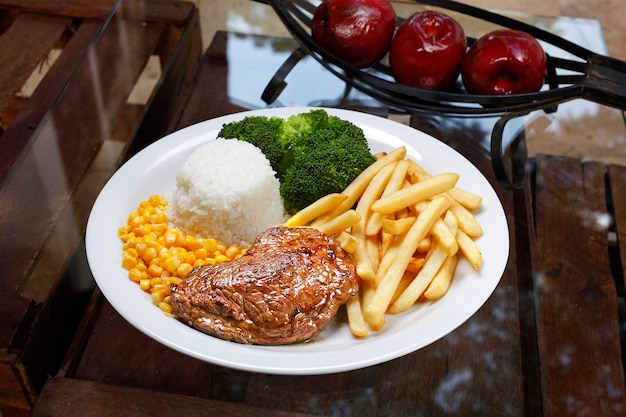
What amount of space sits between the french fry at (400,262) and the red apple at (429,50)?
0.56 metres

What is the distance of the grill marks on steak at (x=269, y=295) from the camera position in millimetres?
1313

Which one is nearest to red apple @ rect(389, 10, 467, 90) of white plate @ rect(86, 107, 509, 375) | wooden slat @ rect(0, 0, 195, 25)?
white plate @ rect(86, 107, 509, 375)

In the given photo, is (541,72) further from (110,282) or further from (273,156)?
(110,282)

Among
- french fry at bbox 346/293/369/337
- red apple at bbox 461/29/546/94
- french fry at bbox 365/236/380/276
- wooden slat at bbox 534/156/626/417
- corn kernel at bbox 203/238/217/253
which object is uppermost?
red apple at bbox 461/29/546/94

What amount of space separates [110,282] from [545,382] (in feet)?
3.21

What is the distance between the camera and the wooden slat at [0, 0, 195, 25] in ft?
7.79

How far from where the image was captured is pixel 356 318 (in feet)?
4.55

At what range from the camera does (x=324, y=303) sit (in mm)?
1342

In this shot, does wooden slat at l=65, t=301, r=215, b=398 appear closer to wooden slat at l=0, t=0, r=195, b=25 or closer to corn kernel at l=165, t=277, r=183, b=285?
corn kernel at l=165, t=277, r=183, b=285

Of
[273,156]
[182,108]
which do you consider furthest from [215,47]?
[273,156]

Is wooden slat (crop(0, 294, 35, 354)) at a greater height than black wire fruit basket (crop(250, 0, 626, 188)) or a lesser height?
lesser

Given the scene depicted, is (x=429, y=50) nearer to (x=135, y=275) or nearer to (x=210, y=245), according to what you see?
(x=210, y=245)

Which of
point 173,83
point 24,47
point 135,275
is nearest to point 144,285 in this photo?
point 135,275

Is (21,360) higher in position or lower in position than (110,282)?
lower
